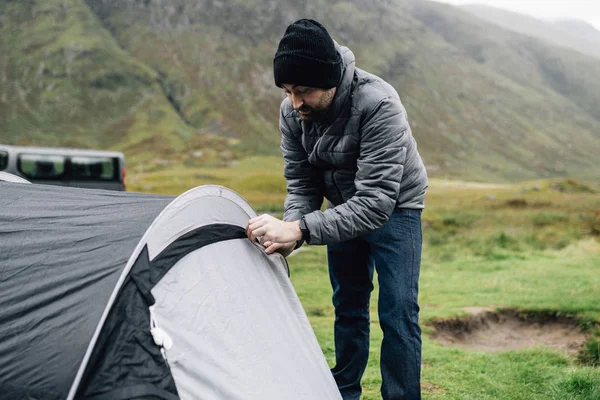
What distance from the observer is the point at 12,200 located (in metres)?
Answer: 3.76

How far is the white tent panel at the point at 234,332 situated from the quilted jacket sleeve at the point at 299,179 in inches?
19.0

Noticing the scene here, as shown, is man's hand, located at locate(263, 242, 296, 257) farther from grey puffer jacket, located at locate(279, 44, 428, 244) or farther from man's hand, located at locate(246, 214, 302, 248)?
→ grey puffer jacket, located at locate(279, 44, 428, 244)

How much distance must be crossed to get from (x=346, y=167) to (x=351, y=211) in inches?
16.9

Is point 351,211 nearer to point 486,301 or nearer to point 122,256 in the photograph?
point 122,256

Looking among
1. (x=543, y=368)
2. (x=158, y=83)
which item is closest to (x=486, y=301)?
(x=543, y=368)

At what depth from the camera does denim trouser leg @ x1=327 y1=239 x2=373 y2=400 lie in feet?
13.3

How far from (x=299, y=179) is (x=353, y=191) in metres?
0.46

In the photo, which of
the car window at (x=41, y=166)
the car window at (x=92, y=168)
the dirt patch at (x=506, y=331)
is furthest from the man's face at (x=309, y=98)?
the car window at (x=92, y=168)

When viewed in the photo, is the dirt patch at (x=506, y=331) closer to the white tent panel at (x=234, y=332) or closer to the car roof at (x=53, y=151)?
the white tent panel at (x=234, y=332)

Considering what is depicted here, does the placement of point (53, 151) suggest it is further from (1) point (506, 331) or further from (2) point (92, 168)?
(1) point (506, 331)

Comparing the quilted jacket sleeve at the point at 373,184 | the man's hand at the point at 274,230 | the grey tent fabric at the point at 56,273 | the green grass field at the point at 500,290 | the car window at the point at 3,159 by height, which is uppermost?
the quilted jacket sleeve at the point at 373,184

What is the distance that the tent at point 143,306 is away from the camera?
9.08 ft

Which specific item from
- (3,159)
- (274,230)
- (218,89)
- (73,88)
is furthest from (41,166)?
(218,89)

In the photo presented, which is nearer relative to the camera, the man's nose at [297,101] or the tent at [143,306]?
the tent at [143,306]
